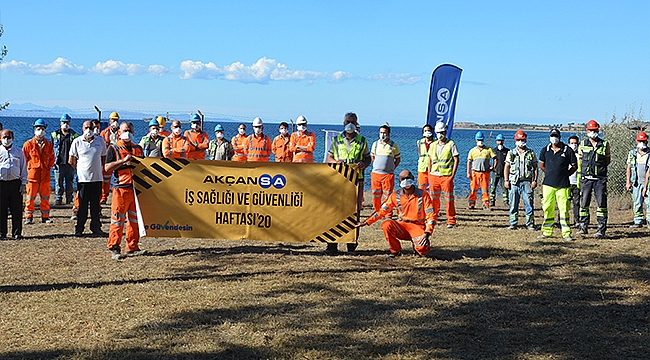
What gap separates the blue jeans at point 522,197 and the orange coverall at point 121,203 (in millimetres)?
8296

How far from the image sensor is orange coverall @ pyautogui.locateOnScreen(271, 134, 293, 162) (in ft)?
58.5

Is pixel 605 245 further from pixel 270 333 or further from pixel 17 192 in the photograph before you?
pixel 17 192

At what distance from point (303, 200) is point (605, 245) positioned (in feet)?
19.3

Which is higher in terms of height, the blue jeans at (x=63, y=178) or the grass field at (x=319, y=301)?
the blue jeans at (x=63, y=178)

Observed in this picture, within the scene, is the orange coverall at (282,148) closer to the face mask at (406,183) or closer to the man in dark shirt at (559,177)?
the man in dark shirt at (559,177)

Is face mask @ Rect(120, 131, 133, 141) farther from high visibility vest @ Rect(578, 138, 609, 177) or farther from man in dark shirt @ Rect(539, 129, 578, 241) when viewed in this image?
high visibility vest @ Rect(578, 138, 609, 177)

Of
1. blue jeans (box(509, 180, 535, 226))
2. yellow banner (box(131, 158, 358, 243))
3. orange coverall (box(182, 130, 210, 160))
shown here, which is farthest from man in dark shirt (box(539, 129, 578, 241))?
orange coverall (box(182, 130, 210, 160))

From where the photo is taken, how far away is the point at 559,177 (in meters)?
12.8

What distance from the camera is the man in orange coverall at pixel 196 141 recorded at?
16.3 m

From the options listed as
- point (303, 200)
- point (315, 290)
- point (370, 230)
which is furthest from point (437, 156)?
point (315, 290)

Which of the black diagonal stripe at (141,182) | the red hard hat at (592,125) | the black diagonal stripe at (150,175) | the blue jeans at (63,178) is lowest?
the blue jeans at (63,178)

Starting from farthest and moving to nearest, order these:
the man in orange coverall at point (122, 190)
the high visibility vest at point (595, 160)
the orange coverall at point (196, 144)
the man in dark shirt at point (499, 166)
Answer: the man in dark shirt at point (499, 166) → the orange coverall at point (196, 144) → the high visibility vest at point (595, 160) → the man in orange coverall at point (122, 190)

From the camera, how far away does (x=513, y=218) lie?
48.8 ft

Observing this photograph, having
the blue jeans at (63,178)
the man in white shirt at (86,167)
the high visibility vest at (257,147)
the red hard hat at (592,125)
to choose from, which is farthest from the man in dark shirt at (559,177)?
the blue jeans at (63,178)
